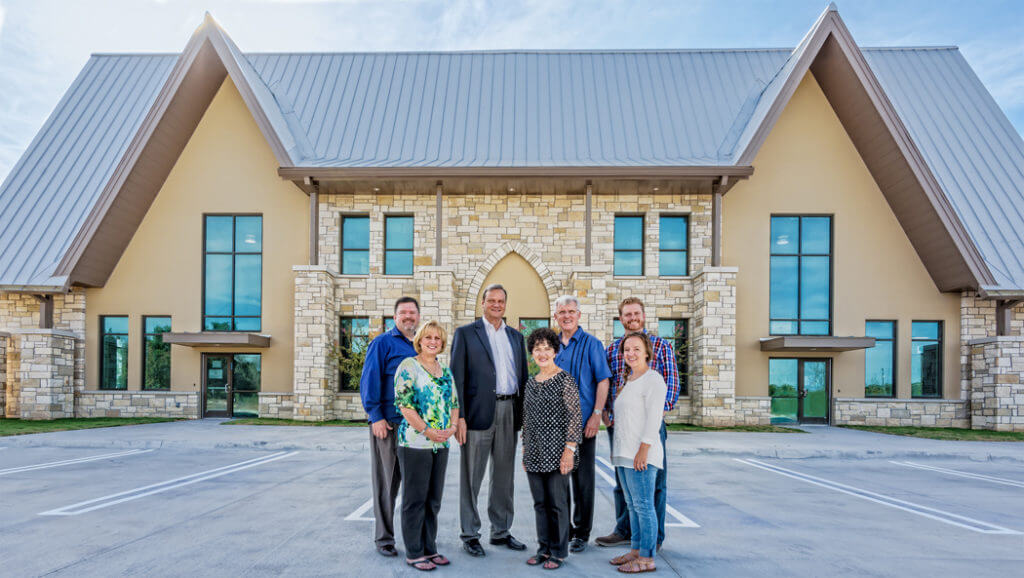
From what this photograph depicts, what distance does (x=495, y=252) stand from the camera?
1739 centimetres

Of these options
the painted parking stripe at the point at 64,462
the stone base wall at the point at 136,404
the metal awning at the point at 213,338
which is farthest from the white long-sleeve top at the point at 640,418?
the stone base wall at the point at 136,404

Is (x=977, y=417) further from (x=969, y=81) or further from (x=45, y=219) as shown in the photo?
(x=45, y=219)

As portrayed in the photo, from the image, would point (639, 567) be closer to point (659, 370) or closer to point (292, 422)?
point (659, 370)

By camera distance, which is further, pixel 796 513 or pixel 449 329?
pixel 449 329

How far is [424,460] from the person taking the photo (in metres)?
4.66

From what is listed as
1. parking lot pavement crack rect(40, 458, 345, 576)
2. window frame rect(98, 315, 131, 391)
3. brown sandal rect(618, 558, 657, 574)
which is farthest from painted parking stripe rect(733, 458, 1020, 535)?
window frame rect(98, 315, 131, 391)

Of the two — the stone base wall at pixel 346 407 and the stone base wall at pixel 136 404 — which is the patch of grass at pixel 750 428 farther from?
the stone base wall at pixel 136 404

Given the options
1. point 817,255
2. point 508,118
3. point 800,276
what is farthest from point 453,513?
point 817,255

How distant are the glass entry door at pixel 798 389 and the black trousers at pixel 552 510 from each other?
1418cm

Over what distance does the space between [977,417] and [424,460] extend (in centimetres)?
1778

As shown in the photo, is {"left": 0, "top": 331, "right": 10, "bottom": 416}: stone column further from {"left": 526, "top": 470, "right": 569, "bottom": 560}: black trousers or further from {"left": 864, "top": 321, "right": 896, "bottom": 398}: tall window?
{"left": 864, "top": 321, "right": 896, "bottom": 398}: tall window

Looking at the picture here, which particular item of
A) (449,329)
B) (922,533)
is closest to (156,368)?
(449,329)

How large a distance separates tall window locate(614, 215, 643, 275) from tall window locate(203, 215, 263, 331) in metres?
10.3

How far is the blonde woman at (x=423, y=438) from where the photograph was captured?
4613 millimetres
